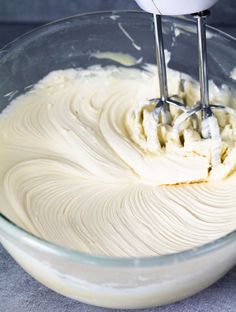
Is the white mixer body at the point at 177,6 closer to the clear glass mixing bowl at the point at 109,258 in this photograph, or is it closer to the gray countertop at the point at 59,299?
the clear glass mixing bowl at the point at 109,258

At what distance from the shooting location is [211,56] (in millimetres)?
1199

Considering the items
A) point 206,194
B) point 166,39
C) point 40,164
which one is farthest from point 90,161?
point 166,39

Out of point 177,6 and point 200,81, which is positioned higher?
point 177,6

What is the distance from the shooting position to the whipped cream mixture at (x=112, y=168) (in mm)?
962

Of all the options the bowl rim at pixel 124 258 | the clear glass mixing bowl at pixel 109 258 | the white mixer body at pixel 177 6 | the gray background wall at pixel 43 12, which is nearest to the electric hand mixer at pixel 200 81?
the white mixer body at pixel 177 6

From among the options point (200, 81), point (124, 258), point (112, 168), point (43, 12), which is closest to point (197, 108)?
point (200, 81)

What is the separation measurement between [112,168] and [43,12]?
601 millimetres

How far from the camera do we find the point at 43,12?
1525mm

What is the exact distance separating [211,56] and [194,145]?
0.21 meters

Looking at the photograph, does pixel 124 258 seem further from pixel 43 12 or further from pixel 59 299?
pixel 43 12

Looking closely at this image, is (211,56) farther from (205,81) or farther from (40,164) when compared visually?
(40,164)

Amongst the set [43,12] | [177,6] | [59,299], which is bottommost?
[59,299]

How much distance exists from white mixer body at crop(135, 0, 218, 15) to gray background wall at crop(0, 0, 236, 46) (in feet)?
1.96

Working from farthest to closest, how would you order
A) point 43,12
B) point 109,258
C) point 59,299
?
point 43,12
point 59,299
point 109,258
